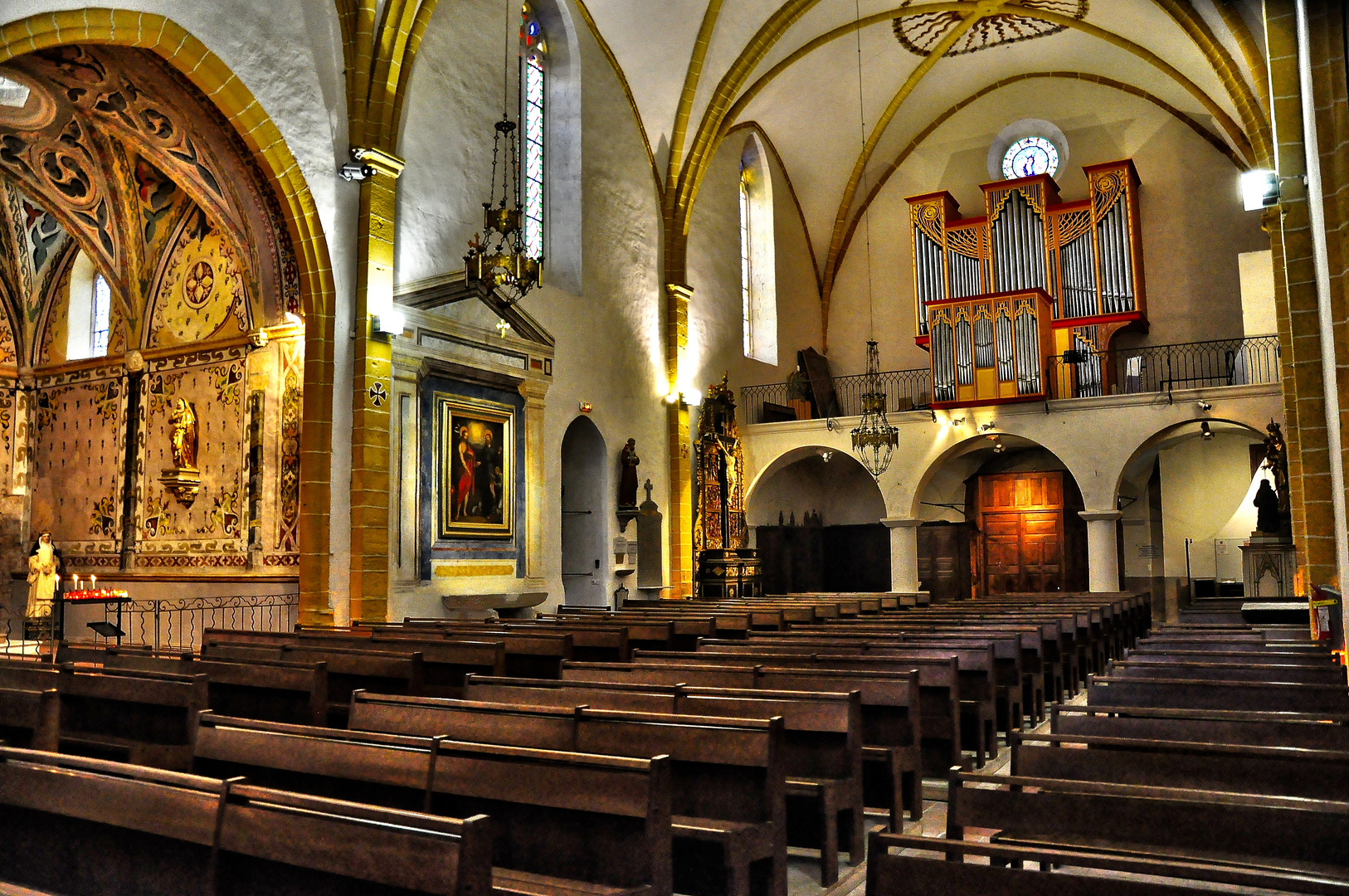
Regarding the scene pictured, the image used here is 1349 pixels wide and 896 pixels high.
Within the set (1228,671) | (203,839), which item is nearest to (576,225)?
(1228,671)

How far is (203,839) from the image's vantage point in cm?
262

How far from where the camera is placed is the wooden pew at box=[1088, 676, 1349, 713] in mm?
4578

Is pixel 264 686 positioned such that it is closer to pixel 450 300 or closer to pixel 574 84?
pixel 450 300

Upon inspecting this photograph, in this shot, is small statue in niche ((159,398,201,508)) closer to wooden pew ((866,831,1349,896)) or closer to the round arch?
the round arch

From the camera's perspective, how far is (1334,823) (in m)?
2.46

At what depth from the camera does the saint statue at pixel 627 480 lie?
16.0 metres

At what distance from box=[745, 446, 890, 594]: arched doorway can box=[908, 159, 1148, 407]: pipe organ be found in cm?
341

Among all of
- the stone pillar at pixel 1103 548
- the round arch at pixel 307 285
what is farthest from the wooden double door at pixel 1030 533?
the round arch at pixel 307 285

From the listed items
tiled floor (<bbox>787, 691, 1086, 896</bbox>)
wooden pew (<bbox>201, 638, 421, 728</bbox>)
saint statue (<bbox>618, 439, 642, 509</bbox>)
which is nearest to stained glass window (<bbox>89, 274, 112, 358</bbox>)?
saint statue (<bbox>618, 439, 642, 509</bbox>)

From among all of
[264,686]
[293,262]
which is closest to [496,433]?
[293,262]

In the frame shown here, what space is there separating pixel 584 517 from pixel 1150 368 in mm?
10956

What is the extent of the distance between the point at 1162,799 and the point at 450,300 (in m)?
11.3

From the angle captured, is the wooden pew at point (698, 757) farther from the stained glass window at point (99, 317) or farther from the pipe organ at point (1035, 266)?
the pipe organ at point (1035, 266)

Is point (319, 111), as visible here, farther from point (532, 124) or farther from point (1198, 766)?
point (1198, 766)
